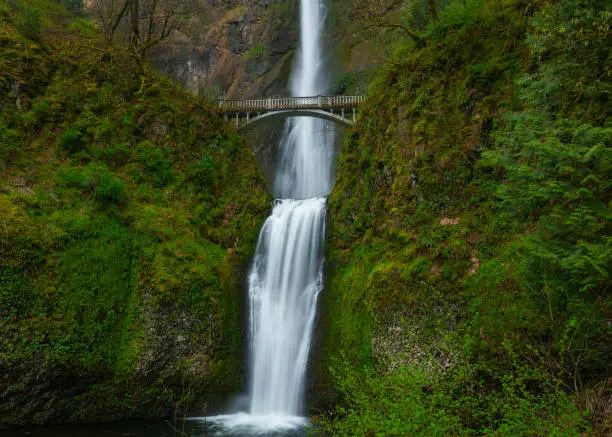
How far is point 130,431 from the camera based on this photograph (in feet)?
34.6

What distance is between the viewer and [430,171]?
11266 millimetres

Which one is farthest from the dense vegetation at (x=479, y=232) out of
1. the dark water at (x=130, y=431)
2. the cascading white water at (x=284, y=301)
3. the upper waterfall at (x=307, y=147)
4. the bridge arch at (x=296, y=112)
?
the upper waterfall at (x=307, y=147)

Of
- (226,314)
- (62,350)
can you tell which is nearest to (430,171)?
(226,314)

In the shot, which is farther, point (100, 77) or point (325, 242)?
point (100, 77)

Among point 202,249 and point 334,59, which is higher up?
point 334,59

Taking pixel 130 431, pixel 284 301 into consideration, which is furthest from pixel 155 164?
pixel 130 431

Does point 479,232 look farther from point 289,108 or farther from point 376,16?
point 289,108

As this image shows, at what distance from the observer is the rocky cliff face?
114 feet

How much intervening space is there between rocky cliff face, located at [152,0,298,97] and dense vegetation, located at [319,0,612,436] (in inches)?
785

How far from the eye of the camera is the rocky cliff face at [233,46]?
34656 millimetres

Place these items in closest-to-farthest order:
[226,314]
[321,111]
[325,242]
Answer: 1. [226,314]
2. [325,242]
3. [321,111]

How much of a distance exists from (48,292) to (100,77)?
32.6 ft

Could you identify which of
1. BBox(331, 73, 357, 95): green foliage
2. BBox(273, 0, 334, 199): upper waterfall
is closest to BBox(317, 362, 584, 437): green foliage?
BBox(273, 0, 334, 199): upper waterfall

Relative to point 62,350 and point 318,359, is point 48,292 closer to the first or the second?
point 62,350
